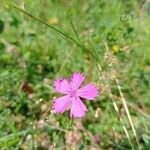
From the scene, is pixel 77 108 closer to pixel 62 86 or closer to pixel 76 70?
pixel 62 86

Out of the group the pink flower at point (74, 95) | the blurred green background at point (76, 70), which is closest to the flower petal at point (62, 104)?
the pink flower at point (74, 95)

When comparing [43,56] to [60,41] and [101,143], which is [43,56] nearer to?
[60,41]

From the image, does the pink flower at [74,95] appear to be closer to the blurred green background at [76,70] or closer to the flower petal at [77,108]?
the flower petal at [77,108]

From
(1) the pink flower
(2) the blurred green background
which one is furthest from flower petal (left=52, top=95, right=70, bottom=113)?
(2) the blurred green background

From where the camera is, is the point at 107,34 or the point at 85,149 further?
the point at 107,34

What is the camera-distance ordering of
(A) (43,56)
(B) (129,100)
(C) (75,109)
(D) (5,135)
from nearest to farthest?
(C) (75,109) < (D) (5,135) < (B) (129,100) < (A) (43,56)

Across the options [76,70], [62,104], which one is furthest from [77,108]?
[76,70]

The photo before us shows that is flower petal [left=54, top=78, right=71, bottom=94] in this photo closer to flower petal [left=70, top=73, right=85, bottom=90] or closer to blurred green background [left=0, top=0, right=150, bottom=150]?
flower petal [left=70, top=73, right=85, bottom=90]

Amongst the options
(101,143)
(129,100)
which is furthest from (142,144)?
(129,100)
